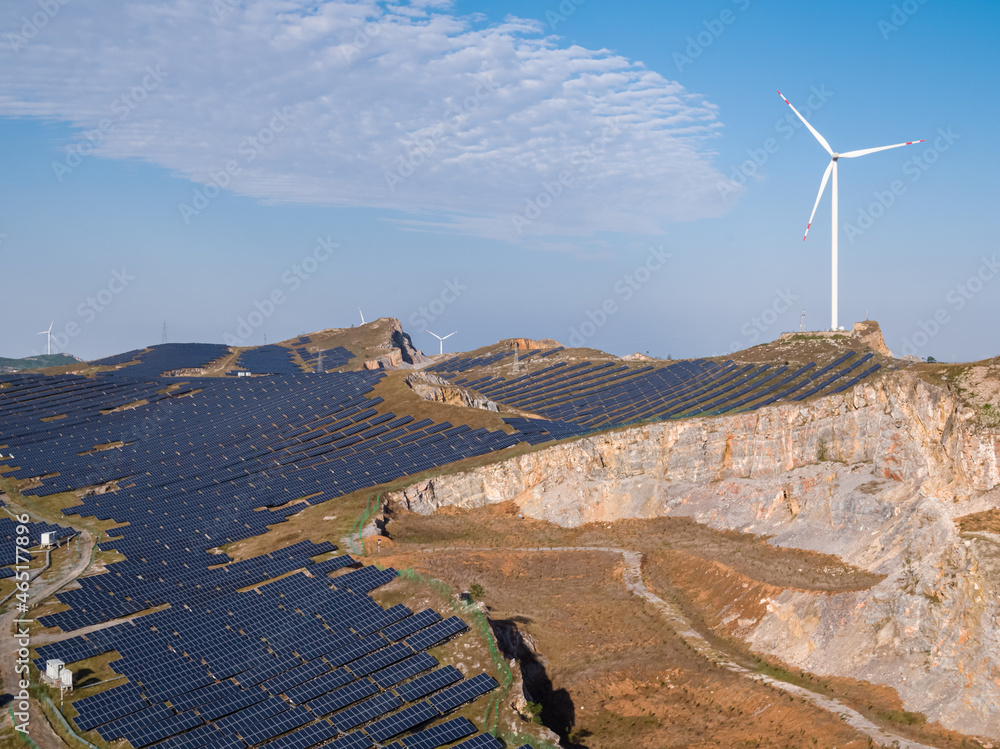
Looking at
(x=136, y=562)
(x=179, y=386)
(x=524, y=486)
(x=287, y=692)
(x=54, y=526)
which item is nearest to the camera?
(x=287, y=692)

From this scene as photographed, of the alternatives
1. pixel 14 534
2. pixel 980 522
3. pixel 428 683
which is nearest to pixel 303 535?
pixel 14 534

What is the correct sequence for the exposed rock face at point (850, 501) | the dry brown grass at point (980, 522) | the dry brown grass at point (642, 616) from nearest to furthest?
1. the exposed rock face at point (850, 501)
2. the dry brown grass at point (642, 616)
3. the dry brown grass at point (980, 522)

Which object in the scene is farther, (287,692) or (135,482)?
(135,482)

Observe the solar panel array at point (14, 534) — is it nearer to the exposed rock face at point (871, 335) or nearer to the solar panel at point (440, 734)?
the solar panel at point (440, 734)

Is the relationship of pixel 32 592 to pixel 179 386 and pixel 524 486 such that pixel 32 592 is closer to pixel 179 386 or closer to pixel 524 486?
pixel 524 486

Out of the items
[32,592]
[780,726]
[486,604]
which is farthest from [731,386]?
[32,592]

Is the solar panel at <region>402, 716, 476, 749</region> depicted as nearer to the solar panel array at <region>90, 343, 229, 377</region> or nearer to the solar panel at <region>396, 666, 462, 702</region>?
the solar panel at <region>396, 666, 462, 702</region>

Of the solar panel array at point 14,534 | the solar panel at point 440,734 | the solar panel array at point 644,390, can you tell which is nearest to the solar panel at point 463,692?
the solar panel at point 440,734
